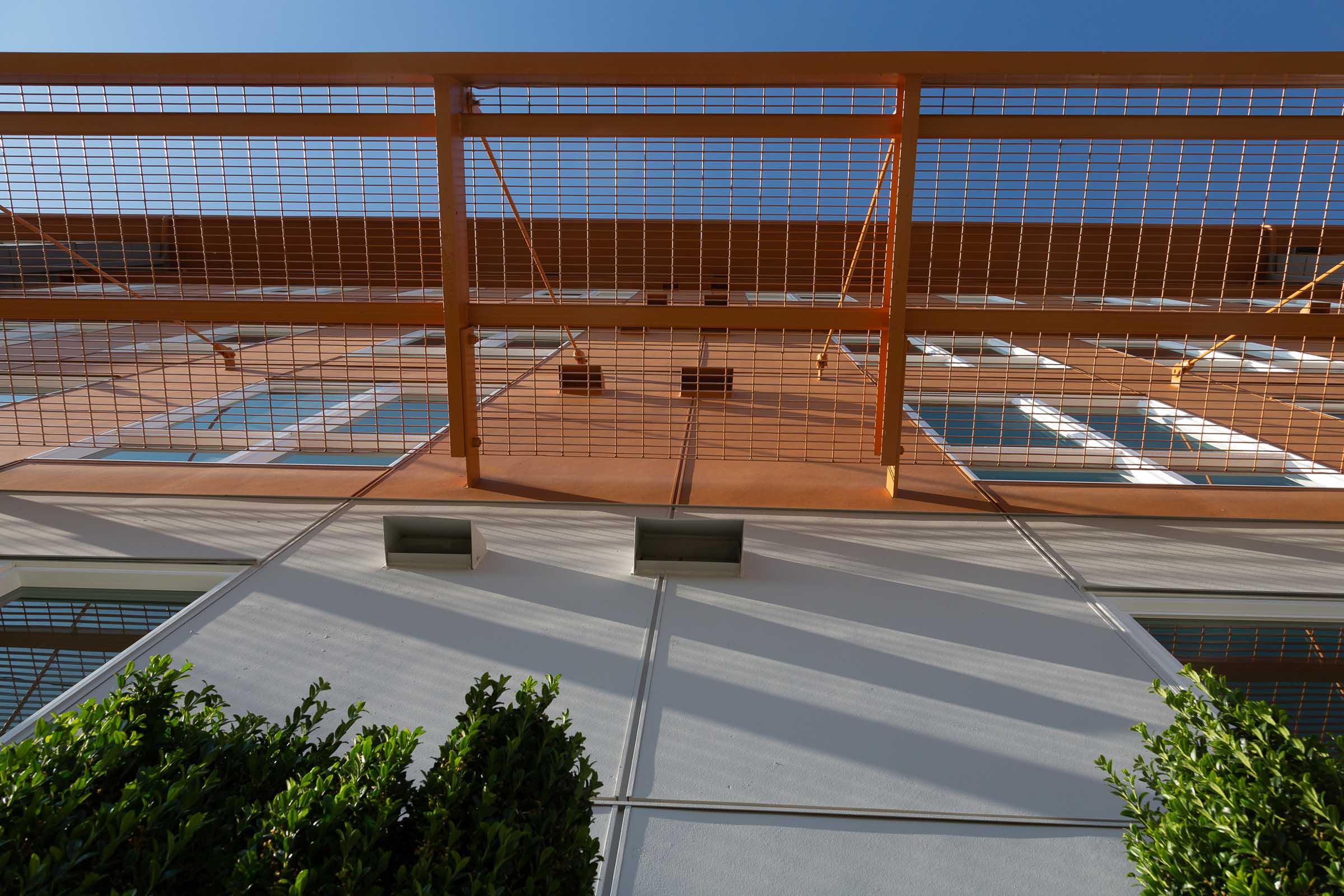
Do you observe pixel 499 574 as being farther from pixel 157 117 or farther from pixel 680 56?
pixel 157 117

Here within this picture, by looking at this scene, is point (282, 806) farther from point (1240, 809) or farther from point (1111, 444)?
point (1111, 444)

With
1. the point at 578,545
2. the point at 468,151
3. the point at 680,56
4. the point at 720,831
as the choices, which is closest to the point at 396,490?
the point at 578,545

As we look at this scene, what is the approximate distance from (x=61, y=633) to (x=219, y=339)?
871 centimetres

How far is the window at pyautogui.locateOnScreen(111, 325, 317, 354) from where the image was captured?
9.84 m

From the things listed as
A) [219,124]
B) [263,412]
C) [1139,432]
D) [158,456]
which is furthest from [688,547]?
[1139,432]

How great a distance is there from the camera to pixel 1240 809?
139 centimetres

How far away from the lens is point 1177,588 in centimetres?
341

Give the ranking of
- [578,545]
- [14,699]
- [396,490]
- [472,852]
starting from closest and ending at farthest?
[472,852] → [14,699] → [578,545] → [396,490]

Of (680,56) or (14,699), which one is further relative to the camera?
(680,56)

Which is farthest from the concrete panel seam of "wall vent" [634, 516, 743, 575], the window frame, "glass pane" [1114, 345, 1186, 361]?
"glass pane" [1114, 345, 1186, 361]

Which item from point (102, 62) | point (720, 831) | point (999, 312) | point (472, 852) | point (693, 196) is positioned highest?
point (102, 62)

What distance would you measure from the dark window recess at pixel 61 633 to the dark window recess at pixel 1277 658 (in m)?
3.47

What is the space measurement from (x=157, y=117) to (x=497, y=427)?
2704 millimetres

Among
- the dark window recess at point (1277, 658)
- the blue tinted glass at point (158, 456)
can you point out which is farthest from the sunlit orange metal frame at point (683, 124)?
the dark window recess at point (1277, 658)
